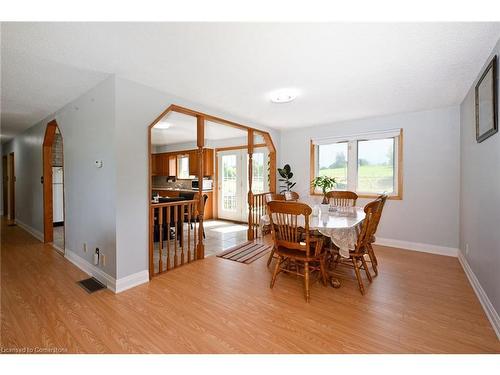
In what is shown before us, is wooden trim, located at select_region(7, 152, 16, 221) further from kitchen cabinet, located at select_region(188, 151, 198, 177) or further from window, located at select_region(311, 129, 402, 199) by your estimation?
window, located at select_region(311, 129, 402, 199)

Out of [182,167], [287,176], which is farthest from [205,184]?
[287,176]

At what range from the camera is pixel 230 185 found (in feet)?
21.3

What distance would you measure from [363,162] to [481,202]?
82.1 inches

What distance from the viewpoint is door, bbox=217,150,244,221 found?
20.6ft

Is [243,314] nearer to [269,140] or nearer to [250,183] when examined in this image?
[250,183]

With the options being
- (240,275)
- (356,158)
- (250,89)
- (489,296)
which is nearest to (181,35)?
(250,89)

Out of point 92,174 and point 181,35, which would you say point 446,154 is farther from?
point 92,174

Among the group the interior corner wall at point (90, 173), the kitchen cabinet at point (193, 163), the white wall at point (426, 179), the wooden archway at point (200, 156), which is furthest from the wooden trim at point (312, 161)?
the interior corner wall at point (90, 173)

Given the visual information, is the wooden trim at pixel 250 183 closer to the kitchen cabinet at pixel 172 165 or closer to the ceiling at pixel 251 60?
the ceiling at pixel 251 60

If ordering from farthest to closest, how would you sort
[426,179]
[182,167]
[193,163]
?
1. [182,167]
2. [193,163]
3. [426,179]

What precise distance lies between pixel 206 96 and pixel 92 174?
1708 millimetres

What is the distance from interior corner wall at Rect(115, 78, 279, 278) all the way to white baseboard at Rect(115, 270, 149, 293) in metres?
0.04

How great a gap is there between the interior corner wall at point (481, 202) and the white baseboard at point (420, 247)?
0.30m

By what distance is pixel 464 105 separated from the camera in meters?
3.08
